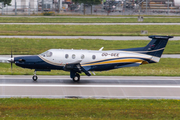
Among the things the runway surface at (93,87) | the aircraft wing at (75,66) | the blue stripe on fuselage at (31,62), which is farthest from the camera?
the blue stripe on fuselage at (31,62)

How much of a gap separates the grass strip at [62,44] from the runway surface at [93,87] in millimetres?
13797

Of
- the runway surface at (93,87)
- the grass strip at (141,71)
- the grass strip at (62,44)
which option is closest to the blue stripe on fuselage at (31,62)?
the runway surface at (93,87)

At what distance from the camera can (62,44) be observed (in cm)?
4134

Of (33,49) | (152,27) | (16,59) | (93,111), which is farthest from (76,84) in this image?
(152,27)

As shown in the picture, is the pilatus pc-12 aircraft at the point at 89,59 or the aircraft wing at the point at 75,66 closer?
the aircraft wing at the point at 75,66

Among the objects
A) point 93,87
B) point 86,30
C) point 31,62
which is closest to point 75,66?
point 93,87

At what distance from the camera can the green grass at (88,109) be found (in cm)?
1498

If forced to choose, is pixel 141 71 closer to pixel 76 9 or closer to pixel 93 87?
pixel 93 87

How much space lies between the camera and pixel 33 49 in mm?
38562

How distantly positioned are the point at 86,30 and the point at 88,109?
39994 mm

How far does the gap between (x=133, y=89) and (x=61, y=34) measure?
101 feet

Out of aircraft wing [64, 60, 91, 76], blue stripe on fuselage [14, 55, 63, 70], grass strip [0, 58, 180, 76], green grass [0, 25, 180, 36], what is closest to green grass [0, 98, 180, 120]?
aircraft wing [64, 60, 91, 76]

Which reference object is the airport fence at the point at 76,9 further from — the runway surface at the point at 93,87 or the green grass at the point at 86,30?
the runway surface at the point at 93,87

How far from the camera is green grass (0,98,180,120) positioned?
15.0 meters
